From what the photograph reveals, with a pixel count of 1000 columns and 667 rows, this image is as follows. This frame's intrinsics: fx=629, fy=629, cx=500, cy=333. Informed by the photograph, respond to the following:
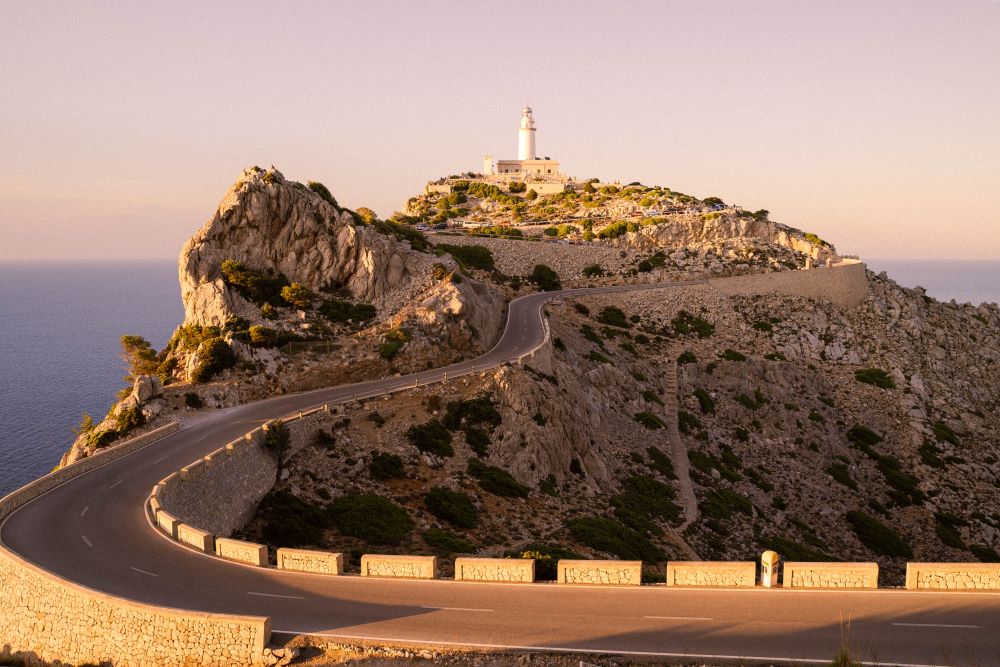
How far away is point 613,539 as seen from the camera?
28.2m

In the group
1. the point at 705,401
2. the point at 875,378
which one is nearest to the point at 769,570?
the point at 705,401

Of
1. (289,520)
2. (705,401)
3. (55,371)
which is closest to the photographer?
(289,520)

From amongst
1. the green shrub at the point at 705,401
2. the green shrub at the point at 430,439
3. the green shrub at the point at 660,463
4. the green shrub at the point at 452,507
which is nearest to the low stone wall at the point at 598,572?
the green shrub at the point at 452,507

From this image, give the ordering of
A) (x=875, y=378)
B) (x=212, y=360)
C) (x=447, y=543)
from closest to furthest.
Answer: (x=447, y=543) → (x=212, y=360) → (x=875, y=378)

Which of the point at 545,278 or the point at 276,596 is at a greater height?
the point at 545,278

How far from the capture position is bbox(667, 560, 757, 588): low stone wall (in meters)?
17.3

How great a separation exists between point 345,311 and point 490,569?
95.8 feet

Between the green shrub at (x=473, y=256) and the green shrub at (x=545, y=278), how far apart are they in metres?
4.97

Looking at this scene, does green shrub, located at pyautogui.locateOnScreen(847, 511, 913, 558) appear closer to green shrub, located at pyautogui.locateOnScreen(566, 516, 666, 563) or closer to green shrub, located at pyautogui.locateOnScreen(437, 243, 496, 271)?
green shrub, located at pyautogui.locateOnScreen(566, 516, 666, 563)

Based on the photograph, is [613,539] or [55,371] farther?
[55,371]

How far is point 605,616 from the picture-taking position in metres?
15.8

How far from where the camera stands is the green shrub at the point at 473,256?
7175 centimetres

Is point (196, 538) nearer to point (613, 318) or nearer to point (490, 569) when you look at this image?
point (490, 569)

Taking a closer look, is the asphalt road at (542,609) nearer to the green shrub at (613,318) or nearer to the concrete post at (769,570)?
the concrete post at (769,570)
